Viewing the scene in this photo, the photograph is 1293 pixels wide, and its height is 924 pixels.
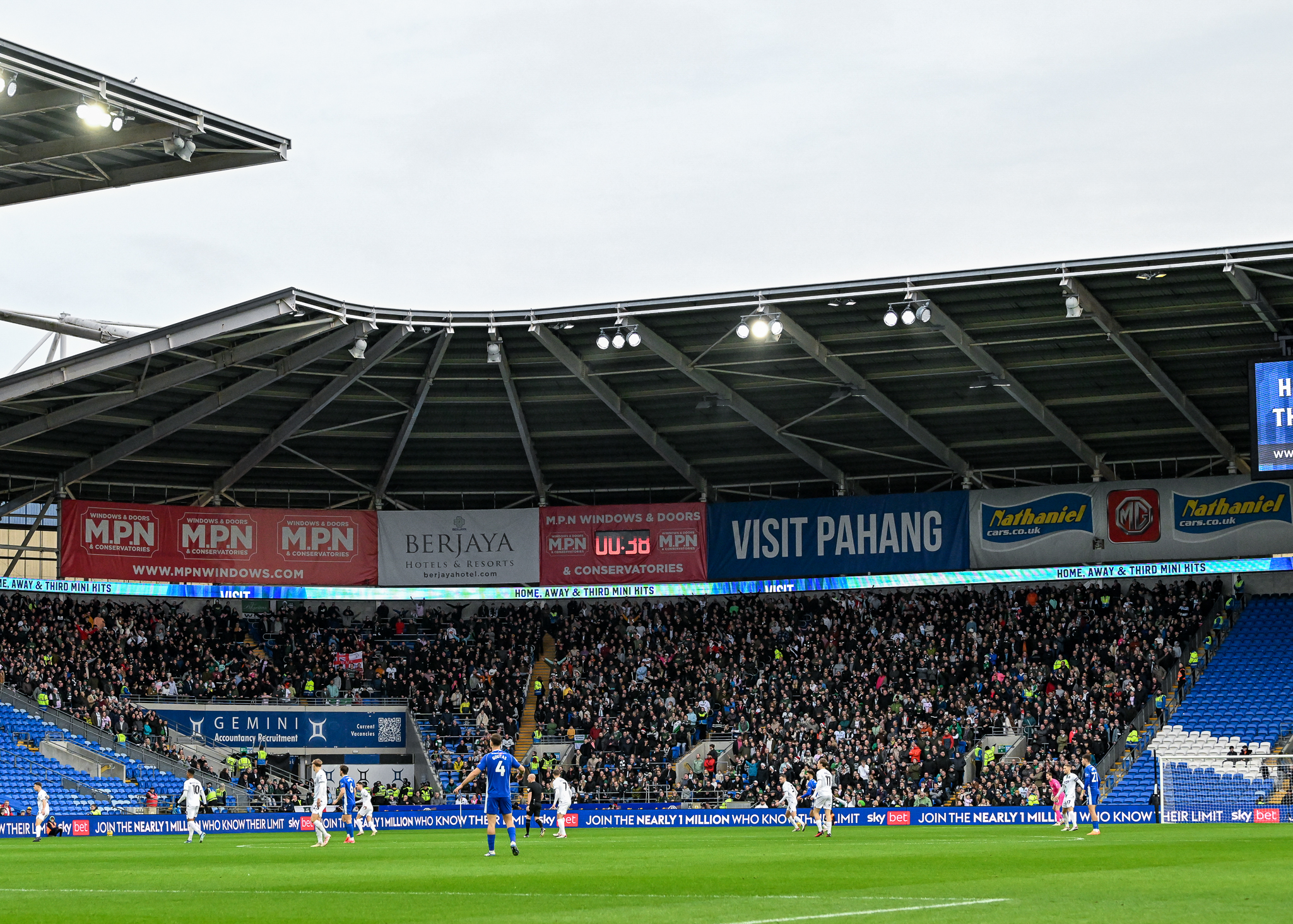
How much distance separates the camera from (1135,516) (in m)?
53.2

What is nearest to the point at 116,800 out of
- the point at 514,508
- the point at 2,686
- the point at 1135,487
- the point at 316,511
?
the point at 2,686

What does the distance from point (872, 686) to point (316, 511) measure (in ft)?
72.3

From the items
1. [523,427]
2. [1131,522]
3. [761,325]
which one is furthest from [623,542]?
[1131,522]

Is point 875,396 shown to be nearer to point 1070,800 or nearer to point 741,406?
point 741,406

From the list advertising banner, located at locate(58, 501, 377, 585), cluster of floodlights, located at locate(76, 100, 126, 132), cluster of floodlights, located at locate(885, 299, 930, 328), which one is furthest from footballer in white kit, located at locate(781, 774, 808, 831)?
advertising banner, located at locate(58, 501, 377, 585)

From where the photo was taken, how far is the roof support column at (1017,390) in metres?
43.7

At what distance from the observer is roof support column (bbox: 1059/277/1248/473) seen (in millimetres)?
41156

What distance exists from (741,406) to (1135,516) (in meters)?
14.4

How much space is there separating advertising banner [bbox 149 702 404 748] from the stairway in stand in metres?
4.63

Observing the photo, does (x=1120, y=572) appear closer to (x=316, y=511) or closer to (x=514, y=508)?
(x=514, y=508)

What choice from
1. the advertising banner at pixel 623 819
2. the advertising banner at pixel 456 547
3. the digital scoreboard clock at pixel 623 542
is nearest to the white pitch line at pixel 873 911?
the advertising banner at pixel 623 819

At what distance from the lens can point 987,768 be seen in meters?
46.9

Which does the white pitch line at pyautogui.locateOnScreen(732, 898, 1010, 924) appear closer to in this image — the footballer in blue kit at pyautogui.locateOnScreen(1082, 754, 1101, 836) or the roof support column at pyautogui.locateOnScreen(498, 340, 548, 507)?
the footballer in blue kit at pyautogui.locateOnScreen(1082, 754, 1101, 836)

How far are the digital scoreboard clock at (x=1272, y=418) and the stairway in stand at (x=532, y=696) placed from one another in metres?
28.2
